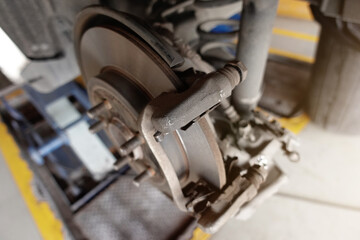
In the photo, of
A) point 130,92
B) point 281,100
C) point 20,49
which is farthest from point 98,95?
point 281,100

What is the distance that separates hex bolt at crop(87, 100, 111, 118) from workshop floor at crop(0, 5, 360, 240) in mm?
619

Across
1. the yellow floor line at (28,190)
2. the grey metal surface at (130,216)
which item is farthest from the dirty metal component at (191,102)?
the yellow floor line at (28,190)

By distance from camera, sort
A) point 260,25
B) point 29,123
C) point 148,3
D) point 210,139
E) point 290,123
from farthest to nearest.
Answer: point 29,123 → point 290,123 → point 148,3 → point 260,25 → point 210,139

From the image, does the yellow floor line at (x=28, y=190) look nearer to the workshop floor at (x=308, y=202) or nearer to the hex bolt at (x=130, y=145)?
the workshop floor at (x=308, y=202)

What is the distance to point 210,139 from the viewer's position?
0.57 meters

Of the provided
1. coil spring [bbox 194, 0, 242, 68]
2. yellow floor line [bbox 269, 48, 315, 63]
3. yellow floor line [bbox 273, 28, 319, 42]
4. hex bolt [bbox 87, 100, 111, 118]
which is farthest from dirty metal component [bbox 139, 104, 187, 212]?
yellow floor line [bbox 273, 28, 319, 42]

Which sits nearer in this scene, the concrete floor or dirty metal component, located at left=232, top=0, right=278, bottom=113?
dirty metal component, located at left=232, top=0, right=278, bottom=113

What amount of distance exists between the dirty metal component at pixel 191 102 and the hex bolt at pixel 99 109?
27cm

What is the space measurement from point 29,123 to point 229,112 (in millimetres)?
1125

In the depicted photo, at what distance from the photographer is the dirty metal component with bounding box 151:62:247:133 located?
1.49 ft

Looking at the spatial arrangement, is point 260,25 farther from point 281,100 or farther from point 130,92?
point 281,100

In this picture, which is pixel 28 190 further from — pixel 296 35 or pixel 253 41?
pixel 296 35

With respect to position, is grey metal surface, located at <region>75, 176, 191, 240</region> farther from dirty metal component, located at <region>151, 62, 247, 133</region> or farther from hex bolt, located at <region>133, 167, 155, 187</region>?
dirty metal component, located at <region>151, 62, 247, 133</region>

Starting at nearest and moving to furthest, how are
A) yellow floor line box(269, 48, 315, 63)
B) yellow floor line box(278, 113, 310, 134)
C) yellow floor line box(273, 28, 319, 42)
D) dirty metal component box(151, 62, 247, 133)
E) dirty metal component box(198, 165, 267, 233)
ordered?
dirty metal component box(151, 62, 247, 133) < dirty metal component box(198, 165, 267, 233) < yellow floor line box(278, 113, 310, 134) < yellow floor line box(269, 48, 315, 63) < yellow floor line box(273, 28, 319, 42)
